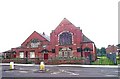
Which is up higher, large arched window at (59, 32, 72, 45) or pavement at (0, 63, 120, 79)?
large arched window at (59, 32, 72, 45)

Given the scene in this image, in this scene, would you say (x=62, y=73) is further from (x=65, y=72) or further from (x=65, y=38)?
(x=65, y=38)

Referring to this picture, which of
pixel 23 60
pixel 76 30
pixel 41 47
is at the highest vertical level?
pixel 76 30

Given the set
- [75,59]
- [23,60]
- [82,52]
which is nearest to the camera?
[75,59]

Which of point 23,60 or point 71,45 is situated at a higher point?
point 71,45

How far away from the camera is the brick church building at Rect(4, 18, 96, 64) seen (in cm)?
4328

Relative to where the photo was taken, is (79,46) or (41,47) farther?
(41,47)

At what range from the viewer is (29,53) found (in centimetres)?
4872

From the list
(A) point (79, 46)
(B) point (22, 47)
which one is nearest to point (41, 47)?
(B) point (22, 47)

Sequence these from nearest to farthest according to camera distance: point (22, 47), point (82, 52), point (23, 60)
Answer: point (82, 52) < point (23, 60) < point (22, 47)

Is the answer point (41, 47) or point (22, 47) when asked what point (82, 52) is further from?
point (22, 47)

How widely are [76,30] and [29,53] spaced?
12.8 meters

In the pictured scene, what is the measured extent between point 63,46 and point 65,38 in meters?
1.84

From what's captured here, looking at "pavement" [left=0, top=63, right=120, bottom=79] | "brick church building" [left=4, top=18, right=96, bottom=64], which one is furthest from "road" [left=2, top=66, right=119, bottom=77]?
"brick church building" [left=4, top=18, right=96, bottom=64]

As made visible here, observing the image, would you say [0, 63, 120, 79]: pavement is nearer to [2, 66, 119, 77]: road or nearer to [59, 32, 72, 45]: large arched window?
[2, 66, 119, 77]: road
